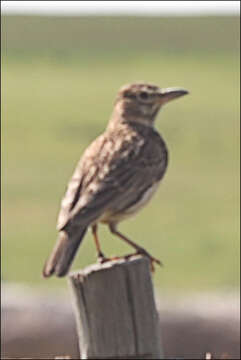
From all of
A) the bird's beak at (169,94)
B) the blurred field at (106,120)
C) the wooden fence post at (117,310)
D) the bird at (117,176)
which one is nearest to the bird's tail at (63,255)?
the bird at (117,176)

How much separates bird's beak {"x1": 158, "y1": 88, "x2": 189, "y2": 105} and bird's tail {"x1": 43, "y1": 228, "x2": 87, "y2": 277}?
1.25 metres

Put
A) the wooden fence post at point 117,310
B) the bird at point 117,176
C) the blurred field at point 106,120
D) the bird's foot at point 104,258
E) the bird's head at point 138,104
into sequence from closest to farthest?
the wooden fence post at point 117,310
the bird's foot at point 104,258
the bird at point 117,176
the bird's head at point 138,104
the blurred field at point 106,120

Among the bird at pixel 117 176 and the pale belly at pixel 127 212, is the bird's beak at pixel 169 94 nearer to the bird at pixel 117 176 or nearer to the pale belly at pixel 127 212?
the bird at pixel 117 176

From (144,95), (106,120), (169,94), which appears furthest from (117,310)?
(106,120)

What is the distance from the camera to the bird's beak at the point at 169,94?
7070 mm

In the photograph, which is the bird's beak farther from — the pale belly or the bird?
the pale belly

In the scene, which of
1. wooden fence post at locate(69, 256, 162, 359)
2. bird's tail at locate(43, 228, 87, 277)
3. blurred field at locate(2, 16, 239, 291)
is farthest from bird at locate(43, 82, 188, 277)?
blurred field at locate(2, 16, 239, 291)

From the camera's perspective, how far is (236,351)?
26.8 ft

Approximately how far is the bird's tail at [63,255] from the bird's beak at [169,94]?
1251 mm

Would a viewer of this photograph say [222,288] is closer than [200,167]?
Yes

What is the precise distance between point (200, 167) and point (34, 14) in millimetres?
25991

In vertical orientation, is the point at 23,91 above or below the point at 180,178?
above

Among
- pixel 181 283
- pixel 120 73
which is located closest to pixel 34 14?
pixel 120 73

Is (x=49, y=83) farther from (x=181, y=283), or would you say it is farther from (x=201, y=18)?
(x=181, y=283)
